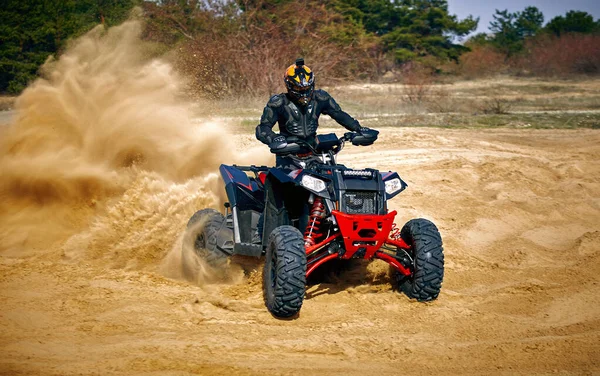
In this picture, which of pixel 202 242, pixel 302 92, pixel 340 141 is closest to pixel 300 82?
pixel 302 92

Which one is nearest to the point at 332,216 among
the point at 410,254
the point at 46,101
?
the point at 410,254

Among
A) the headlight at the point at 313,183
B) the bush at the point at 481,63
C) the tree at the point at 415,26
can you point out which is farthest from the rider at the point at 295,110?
the bush at the point at 481,63

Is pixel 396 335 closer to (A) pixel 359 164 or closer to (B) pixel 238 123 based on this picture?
(A) pixel 359 164

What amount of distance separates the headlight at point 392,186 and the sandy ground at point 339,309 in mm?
1102

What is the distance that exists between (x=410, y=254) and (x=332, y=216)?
1.05 metres

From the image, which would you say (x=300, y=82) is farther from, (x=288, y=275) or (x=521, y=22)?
(x=521, y=22)

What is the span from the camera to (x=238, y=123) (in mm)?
18797

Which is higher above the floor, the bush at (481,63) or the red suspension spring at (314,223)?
the bush at (481,63)

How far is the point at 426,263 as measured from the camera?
676cm

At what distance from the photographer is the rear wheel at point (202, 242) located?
313 inches

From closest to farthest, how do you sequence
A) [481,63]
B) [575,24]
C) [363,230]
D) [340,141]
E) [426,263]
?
1. [363,230]
2. [426,263]
3. [340,141]
4. [481,63]
5. [575,24]

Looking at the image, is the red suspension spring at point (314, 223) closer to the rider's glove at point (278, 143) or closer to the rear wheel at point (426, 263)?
the rider's glove at point (278, 143)

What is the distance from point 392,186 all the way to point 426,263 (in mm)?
823

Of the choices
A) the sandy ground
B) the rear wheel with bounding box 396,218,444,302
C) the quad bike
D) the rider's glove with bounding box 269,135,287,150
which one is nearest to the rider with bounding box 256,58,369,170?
the quad bike
